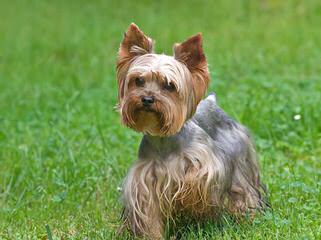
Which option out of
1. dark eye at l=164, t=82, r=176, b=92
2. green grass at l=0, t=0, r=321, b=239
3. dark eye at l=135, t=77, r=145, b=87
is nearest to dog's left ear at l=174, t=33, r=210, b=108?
dark eye at l=164, t=82, r=176, b=92

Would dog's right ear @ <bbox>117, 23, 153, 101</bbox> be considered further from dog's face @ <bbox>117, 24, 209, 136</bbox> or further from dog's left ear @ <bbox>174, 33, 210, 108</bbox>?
dog's left ear @ <bbox>174, 33, 210, 108</bbox>

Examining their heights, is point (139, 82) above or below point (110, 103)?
above

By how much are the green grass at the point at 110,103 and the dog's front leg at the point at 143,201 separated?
27cm

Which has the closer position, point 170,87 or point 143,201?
point 170,87

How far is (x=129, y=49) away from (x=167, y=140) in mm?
620

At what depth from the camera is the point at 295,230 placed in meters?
5.70

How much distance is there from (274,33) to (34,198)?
6.45 m

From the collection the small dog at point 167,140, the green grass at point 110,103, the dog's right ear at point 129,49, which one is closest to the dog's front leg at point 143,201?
the small dog at point 167,140

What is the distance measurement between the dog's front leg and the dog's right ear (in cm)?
50

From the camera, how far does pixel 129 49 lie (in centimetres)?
571

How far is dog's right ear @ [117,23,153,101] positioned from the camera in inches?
223

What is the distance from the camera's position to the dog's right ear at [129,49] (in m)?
5.66

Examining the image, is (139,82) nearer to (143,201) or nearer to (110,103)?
(143,201)

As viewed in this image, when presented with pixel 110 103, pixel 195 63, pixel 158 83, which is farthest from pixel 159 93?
pixel 110 103
